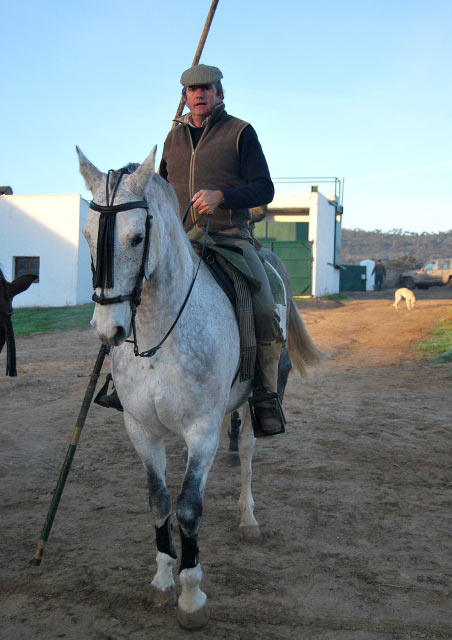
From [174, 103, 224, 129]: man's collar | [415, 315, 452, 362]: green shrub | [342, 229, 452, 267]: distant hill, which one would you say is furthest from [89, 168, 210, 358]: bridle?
[342, 229, 452, 267]: distant hill

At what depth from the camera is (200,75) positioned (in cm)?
385

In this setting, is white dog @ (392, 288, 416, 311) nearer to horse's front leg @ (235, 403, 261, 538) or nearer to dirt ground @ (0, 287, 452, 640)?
dirt ground @ (0, 287, 452, 640)

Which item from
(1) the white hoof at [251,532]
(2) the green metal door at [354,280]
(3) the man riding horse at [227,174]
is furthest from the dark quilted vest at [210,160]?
(2) the green metal door at [354,280]

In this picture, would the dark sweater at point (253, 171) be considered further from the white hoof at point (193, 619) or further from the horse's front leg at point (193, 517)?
the white hoof at point (193, 619)

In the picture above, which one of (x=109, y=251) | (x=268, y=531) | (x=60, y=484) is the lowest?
(x=268, y=531)

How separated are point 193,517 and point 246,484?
4.66ft

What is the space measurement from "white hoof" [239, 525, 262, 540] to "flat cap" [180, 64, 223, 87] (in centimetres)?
317

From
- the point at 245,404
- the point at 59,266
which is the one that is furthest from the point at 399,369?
the point at 59,266

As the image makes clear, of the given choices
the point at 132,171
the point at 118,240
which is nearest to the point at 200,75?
the point at 132,171

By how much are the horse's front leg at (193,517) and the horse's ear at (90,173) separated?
1402 millimetres

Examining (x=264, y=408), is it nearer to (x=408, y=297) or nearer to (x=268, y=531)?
(x=268, y=531)

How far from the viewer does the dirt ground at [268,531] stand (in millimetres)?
3092

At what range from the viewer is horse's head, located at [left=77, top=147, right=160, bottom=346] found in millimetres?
2561

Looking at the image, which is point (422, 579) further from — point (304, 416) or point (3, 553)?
point (304, 416)
